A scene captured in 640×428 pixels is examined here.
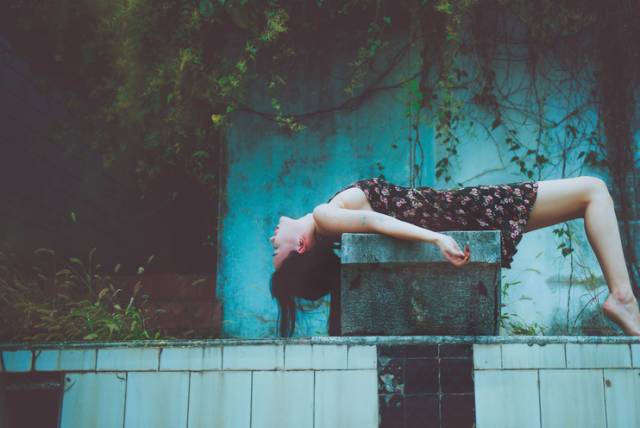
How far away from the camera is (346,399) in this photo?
232 cm

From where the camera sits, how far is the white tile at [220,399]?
234 cm

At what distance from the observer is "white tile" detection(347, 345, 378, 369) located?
7.72ft

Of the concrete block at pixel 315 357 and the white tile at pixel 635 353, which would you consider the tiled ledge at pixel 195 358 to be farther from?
the white tile at pixel 635 353

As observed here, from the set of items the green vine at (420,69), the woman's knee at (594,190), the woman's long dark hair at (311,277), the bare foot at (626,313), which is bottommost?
the bare foot at (626,313)

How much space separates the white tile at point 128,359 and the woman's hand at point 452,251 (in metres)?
1.21

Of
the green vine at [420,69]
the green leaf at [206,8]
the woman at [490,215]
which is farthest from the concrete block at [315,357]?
the green leaf at [206,8]

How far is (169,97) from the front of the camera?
4.56 meters

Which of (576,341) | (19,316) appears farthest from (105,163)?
(576,341)

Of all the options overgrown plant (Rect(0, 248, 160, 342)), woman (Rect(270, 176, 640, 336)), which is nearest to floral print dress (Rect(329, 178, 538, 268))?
woman (Rect(270, 176, 640, 336))

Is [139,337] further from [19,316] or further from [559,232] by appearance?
[559,232]

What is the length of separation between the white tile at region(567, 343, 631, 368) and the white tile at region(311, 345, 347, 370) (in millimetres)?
864

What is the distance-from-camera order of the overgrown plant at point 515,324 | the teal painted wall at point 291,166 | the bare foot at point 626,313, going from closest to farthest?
the bare foot at point 626,313 → the overgrown plant at point 515,324 → the teal painted wall at point 291,166

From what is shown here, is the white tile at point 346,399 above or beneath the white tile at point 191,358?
beneath

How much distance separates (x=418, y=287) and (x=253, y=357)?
74 cm
